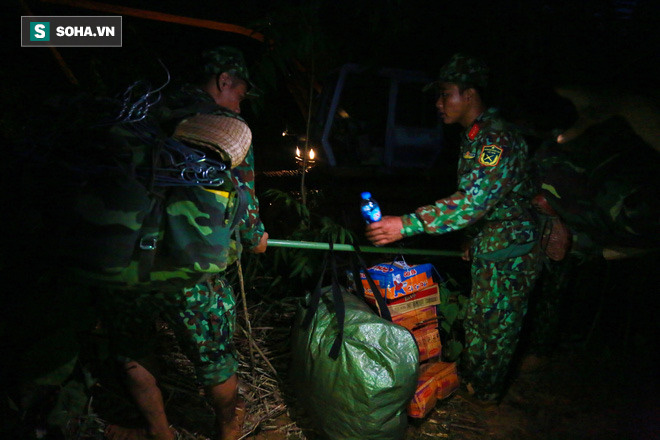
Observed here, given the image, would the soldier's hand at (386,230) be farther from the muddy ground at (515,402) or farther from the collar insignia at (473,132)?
the muddy ground at (515,402)

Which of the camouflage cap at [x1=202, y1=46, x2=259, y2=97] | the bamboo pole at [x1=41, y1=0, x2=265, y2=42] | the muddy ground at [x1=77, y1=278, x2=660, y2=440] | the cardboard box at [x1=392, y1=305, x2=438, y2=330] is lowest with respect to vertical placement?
the muddy ground at [x1=77, y1=278, x2=660, y2=440]

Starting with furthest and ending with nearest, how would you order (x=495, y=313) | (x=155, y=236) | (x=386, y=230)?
(x=495, y=313)
(x=386, y=230)
(x=155, y=236)

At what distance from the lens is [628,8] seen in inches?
122

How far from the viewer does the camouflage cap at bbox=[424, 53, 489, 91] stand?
2.46 m

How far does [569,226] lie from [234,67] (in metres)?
2.48

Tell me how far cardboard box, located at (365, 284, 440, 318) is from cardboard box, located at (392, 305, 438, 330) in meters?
0.02

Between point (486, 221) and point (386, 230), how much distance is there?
73cm

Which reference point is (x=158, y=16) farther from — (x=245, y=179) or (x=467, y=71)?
(x=467, y=71)

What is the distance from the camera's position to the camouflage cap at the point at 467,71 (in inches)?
96.9

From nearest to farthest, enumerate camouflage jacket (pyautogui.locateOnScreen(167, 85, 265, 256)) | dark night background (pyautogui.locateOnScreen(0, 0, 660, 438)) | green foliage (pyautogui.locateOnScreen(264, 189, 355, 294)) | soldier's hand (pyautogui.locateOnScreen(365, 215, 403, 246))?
camouflage jacket (pyautogui.locateOnScreen(167, 85, 265, 256))
soldier's hand (pyautogui.locateOnScreen(365, 215, 403, 246))
dark night background (pyautogui.locateOnScreen(0, 0, 660, 438))
green foliage (pyautogui.locateOnScreen(264, 189, 355, 294))

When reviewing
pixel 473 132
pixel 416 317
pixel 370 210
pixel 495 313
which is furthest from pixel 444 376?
pixel 473 132

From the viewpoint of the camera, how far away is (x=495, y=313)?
2508 mm

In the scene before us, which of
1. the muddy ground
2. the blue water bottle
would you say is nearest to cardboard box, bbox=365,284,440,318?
the blue water bottle

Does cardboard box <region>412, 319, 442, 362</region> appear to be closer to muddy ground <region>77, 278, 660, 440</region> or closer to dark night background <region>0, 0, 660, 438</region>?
muddy ground <region>77, 278, 660, 440</region>
